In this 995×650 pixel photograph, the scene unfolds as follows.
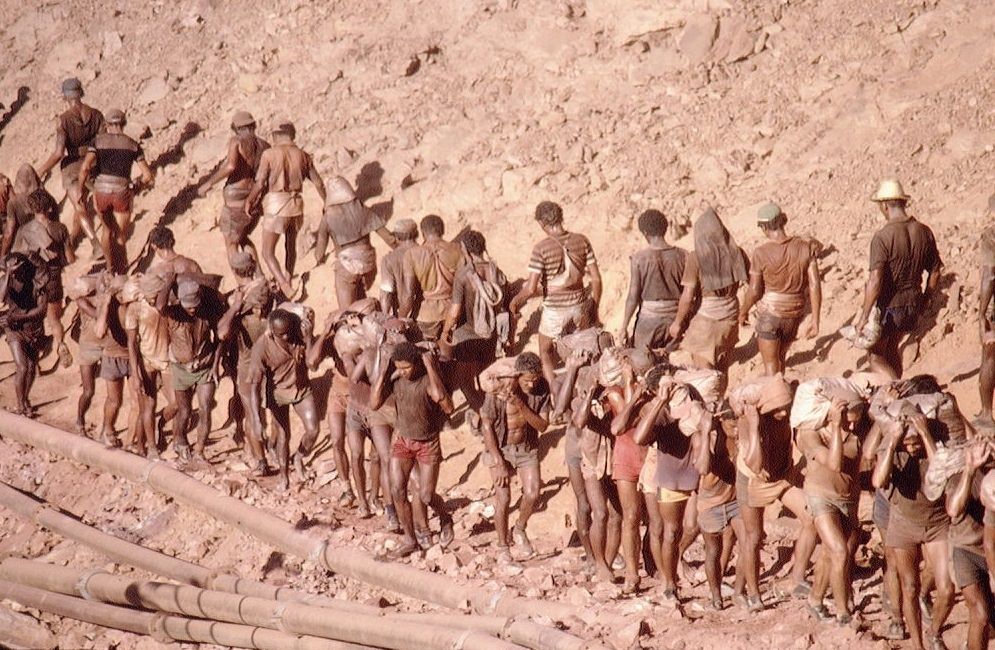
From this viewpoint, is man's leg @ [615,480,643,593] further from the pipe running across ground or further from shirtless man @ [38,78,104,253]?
shirtless man @ [38,78,104,253]

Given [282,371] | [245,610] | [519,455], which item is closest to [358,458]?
[282,371]

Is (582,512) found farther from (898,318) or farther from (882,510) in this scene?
(898,318)

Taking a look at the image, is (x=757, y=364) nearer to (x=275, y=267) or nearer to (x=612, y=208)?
(x=612, y=208)

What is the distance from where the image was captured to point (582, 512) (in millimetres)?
10109

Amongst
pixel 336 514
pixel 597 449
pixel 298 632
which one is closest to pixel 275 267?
pixel 336 514

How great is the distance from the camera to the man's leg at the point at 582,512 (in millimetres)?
9961

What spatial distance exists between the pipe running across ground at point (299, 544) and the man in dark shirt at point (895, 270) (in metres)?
3.33

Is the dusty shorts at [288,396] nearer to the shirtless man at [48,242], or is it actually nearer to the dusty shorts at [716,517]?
the shirtless man at [48,242]

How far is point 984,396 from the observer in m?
10.7

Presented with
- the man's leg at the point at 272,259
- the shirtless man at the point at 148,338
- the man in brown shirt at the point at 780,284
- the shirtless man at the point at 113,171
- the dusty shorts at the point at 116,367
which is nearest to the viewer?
the man in brown shirt at the point at 780,284

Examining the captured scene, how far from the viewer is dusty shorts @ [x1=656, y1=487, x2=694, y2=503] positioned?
9.30 m

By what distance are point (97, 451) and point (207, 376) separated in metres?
1.64

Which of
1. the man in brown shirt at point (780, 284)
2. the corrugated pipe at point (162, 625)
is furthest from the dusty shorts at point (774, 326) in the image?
the corrugated pipe at point (162, 625)

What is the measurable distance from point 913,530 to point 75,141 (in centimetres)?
1011
